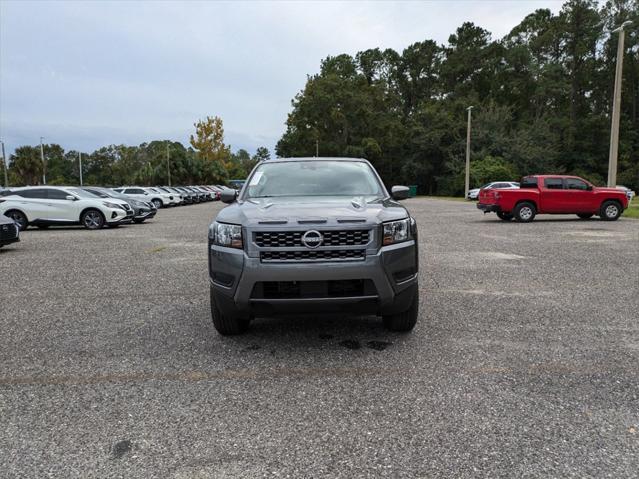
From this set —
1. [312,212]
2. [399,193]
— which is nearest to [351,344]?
[312,212]

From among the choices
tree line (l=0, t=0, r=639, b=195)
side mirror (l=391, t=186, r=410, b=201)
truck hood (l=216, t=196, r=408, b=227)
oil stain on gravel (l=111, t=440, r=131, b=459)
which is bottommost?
oil stain on gravel (l=111, t=440, r=131, b=459)

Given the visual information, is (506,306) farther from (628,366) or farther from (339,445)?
(339,445)

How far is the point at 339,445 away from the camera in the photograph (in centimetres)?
282

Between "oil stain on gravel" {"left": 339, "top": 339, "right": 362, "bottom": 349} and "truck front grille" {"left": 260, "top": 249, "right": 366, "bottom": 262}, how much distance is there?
3.01 feet

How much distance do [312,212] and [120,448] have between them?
2177mm

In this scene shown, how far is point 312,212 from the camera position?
4.16 metres

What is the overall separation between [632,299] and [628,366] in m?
2.71

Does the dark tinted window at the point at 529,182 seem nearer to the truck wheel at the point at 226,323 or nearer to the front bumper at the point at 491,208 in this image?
the front bumper at the point at 491,208

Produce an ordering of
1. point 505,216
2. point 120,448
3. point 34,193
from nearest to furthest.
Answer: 1. point 120,448
2. point 34,193
3. point 505,216

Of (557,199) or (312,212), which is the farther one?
(557,199)

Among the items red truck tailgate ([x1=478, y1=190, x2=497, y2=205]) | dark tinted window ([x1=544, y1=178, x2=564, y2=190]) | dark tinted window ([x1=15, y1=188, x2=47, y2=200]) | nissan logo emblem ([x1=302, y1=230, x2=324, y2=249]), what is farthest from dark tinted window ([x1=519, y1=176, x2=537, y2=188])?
dark tinted window ([x1=15, y1=188, x2=47, y2=200])

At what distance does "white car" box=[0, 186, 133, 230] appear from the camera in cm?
1711

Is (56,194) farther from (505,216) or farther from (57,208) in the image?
(505,216)

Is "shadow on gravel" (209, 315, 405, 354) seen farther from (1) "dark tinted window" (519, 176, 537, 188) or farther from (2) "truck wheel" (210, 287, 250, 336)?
(1) "dark tinted window" (519, 176, 537, 188)
